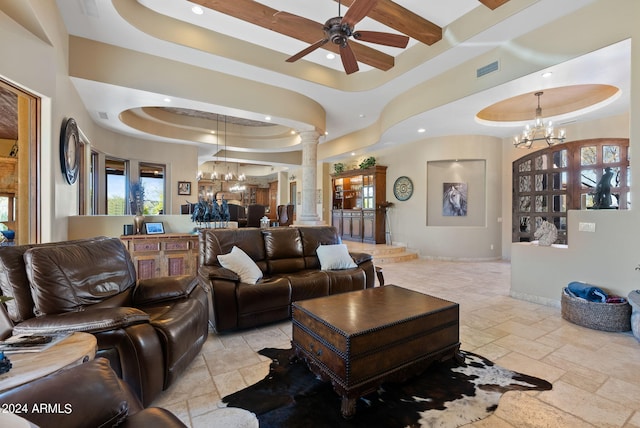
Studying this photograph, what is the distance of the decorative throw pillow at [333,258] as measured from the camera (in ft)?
12.3

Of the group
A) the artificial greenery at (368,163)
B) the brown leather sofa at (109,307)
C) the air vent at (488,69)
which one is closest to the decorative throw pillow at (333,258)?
the brown leather sofa at (109,307)

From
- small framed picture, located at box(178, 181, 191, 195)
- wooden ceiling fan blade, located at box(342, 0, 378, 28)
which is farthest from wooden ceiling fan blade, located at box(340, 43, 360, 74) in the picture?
small framed picture, located at box(178, 181, 191, 195)

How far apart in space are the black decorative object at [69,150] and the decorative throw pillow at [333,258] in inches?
131

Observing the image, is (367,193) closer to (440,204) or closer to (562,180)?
(440,204)

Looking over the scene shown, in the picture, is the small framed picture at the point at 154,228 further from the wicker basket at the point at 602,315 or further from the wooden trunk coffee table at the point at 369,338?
the wicker basket at the point at 602,315

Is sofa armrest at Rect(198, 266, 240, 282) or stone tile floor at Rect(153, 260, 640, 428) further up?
sofa armrest at Rect(198, 266, 240, 282)

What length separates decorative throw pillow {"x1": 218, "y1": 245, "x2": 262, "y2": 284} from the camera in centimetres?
308

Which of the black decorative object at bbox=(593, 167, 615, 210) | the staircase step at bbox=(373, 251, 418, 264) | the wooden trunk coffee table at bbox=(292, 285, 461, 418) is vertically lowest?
the staircase step at bbox=(373, 251, 418, 264)

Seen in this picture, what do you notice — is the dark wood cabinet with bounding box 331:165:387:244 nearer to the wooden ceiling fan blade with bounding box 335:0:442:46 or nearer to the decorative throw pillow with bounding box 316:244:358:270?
the wooden ceiling fan blade with bounding box 335:0:442:46

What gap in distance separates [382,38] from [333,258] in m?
2.65

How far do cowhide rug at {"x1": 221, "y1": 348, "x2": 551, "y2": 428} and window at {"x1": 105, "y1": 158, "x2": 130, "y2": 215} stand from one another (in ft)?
22.3

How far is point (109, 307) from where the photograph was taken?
200cm

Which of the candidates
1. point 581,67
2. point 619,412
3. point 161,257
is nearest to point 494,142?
point 581,67

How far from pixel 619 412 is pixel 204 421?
8.31ft
